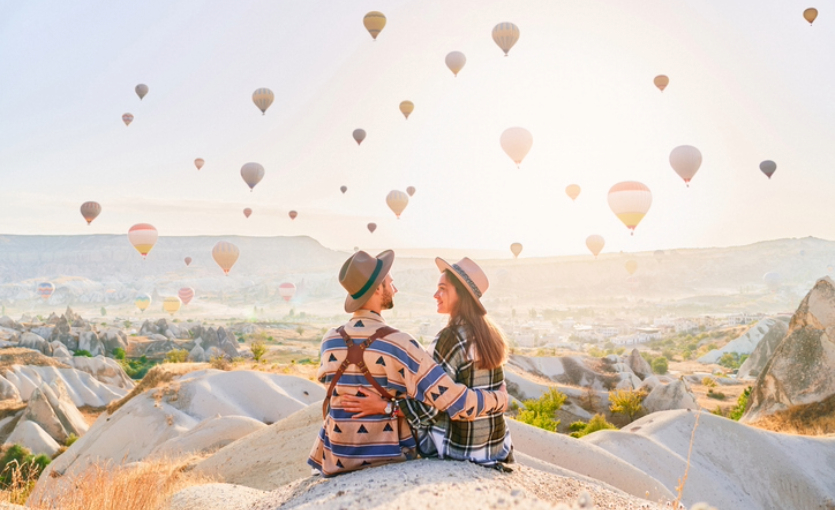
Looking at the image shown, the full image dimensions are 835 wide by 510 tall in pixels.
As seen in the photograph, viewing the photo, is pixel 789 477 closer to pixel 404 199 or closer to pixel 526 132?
pixel 526 132

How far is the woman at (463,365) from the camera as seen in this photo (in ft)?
13.4

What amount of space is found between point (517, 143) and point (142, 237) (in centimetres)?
3424

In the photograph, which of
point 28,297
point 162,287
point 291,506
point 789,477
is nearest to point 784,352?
point 789,477

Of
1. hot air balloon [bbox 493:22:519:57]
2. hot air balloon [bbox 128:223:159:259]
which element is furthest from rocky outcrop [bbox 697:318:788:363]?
hot air balloon [bbox 128:223:159:259]

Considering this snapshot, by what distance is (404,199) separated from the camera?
43.4 meters

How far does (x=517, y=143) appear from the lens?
107 feet

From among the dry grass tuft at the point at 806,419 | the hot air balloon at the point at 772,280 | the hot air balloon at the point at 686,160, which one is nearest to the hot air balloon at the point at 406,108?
the hot air balloon at the point at 686,160

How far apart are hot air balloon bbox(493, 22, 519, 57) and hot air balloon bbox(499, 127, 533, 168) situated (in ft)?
13.5

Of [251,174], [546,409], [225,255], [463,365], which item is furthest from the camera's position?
[225,255]

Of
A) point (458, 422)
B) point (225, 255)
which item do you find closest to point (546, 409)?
point (458, 422)

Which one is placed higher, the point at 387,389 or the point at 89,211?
the point at 89,211

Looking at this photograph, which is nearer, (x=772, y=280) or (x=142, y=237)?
(x=142, y=237)

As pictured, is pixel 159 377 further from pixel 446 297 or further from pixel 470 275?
pixel 470 275

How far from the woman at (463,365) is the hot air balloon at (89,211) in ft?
174
